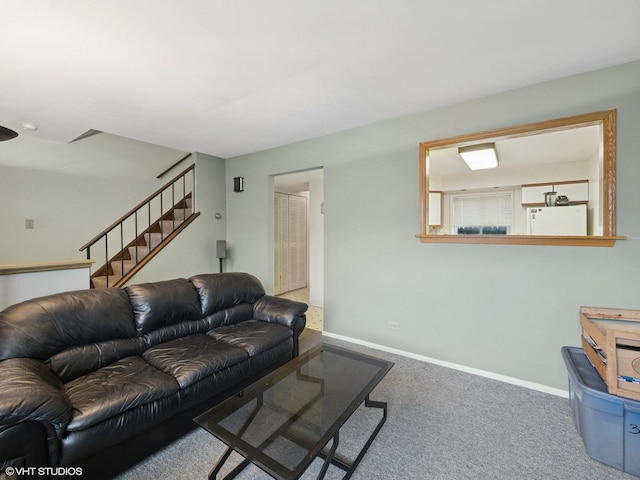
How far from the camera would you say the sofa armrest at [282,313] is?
9.02 feet

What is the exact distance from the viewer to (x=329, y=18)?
1.65 m

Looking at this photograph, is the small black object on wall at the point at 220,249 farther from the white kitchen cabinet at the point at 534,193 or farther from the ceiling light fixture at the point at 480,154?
the white kitchen cabinet at the point at 534,193

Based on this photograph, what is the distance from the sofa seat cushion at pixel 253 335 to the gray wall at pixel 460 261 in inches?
44.7

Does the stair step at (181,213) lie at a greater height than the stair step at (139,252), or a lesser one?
greater

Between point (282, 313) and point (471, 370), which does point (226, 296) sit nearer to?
point (282, 313)

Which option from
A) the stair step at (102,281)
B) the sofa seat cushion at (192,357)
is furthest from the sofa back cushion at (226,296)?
the stair step at (102,281)

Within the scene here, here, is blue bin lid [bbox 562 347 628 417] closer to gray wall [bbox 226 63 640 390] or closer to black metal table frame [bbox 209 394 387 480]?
gray wall [bbox 226 63 640 390]

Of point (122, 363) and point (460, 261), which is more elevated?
point (460, 261)

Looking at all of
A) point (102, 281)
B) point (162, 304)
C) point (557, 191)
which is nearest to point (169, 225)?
point (102, 281)

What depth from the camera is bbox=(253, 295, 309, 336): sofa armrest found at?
108 inches

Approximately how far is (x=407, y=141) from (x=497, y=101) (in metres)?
0.83

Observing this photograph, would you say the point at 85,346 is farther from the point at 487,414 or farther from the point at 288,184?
the point at 288,184

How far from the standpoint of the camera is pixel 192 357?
1.98 m

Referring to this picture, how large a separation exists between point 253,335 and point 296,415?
957 millimetres
